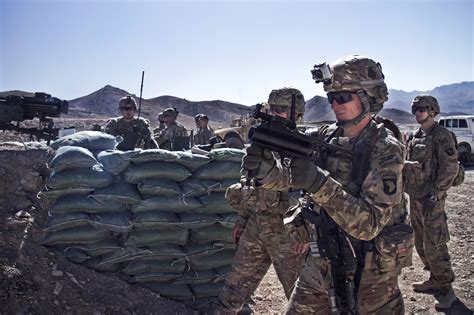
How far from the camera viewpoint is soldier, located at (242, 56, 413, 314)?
190 centimetres

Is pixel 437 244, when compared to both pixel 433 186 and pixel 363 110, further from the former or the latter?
pixel 363 110

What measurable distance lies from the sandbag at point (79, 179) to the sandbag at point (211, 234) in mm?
917

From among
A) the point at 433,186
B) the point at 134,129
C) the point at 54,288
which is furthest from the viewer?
the point at 134,129

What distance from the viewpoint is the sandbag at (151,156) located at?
3.56m

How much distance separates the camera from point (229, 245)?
12.7ft

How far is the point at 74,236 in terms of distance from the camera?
339 centimetres

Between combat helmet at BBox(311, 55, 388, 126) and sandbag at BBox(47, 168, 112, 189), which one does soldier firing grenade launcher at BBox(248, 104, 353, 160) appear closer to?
combat helmet at BBox(311, 55, 388, 126)

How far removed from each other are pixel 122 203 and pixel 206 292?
45.0 inches

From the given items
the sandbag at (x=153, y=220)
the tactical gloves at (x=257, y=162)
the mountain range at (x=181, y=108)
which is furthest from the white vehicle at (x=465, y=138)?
the mountain range at (x=181, y=108)

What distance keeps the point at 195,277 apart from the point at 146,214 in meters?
0.77

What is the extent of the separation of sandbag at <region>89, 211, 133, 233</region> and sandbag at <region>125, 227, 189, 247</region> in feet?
0.30

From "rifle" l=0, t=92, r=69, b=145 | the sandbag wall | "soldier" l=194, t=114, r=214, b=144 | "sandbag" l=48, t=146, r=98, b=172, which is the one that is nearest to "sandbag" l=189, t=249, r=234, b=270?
the sandbag wall

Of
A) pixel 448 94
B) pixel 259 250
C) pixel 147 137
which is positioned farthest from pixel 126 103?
pixel 448 94

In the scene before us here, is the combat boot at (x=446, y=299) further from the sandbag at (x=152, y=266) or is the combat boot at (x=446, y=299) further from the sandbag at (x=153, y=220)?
the sandbag at (x=153, y=220)
